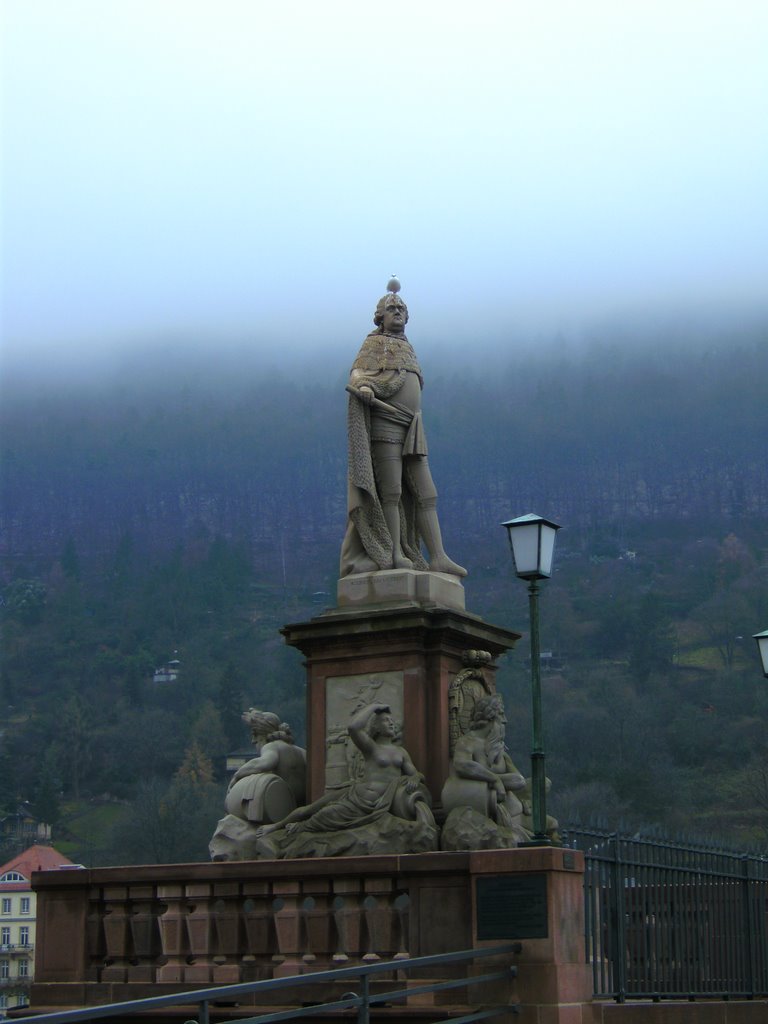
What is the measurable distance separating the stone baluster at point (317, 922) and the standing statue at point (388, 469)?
4.38m

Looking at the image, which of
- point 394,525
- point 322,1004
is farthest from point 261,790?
point 322,1004

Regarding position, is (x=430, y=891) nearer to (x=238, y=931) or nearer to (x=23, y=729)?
(x=238, y=931)

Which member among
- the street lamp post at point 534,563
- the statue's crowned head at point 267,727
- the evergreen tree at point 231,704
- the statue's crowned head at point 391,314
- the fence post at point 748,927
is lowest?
the fence post at point 748,927

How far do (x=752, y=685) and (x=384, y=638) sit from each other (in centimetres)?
10488

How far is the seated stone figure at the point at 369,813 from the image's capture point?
14.3 meters

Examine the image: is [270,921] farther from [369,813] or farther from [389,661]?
[389,661]

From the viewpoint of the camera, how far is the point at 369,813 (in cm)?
1467

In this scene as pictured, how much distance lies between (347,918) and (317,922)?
0.95ft

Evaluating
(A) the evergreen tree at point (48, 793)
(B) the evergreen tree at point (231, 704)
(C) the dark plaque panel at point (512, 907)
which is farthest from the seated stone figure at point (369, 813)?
(B) the evergreen tree at point (231, 704)

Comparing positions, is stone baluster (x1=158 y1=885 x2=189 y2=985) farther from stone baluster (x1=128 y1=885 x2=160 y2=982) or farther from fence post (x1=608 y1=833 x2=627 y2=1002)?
fence post (x1=608 y1=833 x2=627 y2=1002)

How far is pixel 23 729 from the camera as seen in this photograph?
12675 centimetres

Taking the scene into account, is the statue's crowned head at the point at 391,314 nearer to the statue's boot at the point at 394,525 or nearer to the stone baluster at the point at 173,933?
the statue's boot at the point at 394,525

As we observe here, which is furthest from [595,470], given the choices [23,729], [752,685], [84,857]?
[84,857]

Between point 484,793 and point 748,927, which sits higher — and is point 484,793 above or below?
above
